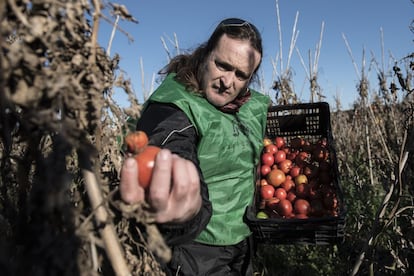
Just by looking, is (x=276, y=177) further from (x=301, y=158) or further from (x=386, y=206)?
(x=386, y=206)

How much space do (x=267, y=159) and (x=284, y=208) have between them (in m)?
0.46

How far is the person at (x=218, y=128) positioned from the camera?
174 cm

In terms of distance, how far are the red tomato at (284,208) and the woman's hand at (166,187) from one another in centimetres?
165

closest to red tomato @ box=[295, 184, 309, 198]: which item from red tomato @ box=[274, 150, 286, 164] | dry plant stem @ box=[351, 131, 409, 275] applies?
red tomato @ box=[274, 150, 286, 164]

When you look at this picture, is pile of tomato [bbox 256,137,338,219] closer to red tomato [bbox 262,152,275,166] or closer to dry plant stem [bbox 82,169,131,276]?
Result: red tomato [bbox 262,152,275,166]

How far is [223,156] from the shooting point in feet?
6.55

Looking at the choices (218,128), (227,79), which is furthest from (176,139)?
(227,79)

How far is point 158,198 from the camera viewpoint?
844mm

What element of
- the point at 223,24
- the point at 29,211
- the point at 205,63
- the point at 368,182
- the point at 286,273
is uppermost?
the point at 223,24

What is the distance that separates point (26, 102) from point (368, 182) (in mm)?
4133

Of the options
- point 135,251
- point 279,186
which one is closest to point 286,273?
point 279,186

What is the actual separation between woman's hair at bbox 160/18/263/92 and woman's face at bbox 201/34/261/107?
4 centimetres

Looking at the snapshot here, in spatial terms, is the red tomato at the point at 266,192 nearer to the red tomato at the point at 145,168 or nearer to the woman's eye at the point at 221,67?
the woman's eye at the point at 221,67

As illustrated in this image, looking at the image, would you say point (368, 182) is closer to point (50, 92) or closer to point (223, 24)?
point (223, 24)
